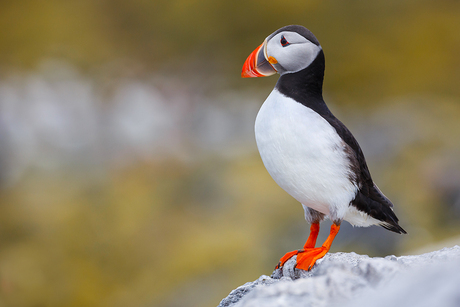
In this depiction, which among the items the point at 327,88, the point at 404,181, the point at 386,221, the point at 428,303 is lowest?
the point at 428,303

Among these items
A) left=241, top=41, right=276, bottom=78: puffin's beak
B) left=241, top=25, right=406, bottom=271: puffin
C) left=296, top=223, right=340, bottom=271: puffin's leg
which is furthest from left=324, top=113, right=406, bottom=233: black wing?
left=241, top=41, right=276, bottom=78: puffin's beak

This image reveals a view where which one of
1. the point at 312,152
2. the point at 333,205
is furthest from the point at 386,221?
the point at 312,152

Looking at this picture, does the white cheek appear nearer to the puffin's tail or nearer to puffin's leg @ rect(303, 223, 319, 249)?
the puffin's tail

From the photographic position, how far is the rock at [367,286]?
2.05 ft

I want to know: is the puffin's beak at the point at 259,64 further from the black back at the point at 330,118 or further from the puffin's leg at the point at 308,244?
the puffin's leg at the point at 308,244

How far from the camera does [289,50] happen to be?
4.73 feet

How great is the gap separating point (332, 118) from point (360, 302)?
32.0 inches

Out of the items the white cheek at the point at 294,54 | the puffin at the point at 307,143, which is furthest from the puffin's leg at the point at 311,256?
the white cheek at the point at 294,54

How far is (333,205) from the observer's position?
143 cm

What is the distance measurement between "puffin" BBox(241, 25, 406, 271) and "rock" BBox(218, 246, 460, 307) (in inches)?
7.4

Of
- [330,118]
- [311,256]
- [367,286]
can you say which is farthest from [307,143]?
[367,286]

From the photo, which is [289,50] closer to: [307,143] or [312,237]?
[307,143]

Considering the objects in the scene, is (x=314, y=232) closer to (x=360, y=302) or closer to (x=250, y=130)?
(x=360, y=302)

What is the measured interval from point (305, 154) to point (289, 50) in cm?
38
